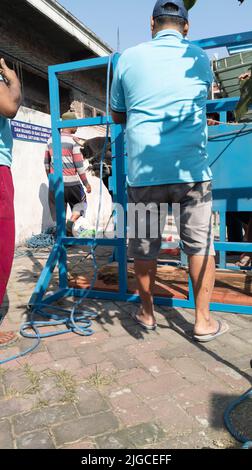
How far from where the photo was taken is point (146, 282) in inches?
98.0

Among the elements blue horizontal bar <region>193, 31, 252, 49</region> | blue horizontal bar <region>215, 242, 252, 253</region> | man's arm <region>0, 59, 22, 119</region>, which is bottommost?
blue horizontal bar <region>215, 242, 252, 253</region>

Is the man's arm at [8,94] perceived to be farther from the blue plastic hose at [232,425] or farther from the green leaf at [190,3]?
the blue plastic hose at [232,425]

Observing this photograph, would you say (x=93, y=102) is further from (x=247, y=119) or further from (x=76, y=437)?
→ (x=76, y=437)

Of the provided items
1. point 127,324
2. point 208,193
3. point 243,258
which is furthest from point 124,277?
point 243,258

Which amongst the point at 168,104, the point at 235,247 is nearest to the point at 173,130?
the point at 168,104

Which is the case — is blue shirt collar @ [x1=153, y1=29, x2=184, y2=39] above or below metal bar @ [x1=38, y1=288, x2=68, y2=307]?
above

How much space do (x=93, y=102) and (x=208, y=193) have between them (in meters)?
9.15

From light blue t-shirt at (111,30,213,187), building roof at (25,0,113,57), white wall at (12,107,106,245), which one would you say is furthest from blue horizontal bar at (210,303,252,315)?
building roof at (25,0,113,57)

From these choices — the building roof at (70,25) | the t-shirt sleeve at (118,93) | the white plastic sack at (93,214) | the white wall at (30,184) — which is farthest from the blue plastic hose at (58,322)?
the building roof at (70,25)

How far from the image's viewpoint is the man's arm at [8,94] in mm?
2270

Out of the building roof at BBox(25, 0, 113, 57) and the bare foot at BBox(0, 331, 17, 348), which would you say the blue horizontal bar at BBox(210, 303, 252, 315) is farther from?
the building roof at BBox(25, 0, 113, 57)

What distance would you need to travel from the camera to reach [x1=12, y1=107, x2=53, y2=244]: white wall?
614cm

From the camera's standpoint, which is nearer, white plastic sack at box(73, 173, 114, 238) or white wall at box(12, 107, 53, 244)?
white wall at box(12, 107, 53, 244)

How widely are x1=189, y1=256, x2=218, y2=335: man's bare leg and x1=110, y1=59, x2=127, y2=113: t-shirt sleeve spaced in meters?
1.05
